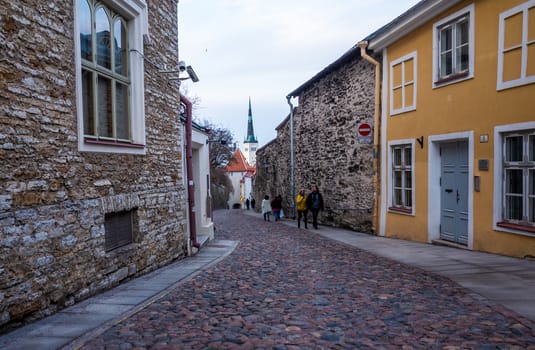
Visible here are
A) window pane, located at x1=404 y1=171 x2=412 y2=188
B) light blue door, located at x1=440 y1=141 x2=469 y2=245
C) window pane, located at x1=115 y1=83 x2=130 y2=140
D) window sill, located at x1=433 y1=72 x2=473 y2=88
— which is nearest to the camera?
window pane, located at x1=115 y1=83 x2=130 y2=140

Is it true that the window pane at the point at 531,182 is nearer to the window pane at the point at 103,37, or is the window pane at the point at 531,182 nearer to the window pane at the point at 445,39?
the window pane at the point at 445,39

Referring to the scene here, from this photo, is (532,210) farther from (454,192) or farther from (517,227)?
(454,192)

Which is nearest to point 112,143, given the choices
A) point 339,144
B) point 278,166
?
point 339,144

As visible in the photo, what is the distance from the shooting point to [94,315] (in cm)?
483

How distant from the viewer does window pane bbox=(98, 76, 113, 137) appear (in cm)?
614

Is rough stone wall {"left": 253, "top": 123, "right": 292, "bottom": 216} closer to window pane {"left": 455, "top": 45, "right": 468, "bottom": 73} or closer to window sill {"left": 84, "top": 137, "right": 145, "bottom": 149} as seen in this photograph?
window pane {"left": 455, "top": 45, "right": 468, "bottom": 73}

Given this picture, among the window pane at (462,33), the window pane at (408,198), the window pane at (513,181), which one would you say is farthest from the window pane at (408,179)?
the window pane at (462,33)

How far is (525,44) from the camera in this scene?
7.80 metres

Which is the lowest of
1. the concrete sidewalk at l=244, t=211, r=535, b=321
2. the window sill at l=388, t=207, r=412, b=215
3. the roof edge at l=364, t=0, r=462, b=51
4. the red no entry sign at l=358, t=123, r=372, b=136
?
the concrete sidewalk at l=244, t=211, r=535, b=321

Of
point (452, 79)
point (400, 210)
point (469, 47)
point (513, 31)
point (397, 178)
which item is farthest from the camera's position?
point (397, 178)

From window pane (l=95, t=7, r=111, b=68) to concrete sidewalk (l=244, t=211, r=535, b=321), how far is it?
5.89 metres

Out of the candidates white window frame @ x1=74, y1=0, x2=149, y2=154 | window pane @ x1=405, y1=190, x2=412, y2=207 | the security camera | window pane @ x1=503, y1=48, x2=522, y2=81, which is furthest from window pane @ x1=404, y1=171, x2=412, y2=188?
white window frame @ x1=74, y1=0, x2=149, y2=154

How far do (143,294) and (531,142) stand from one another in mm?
6857

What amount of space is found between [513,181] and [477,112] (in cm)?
160
